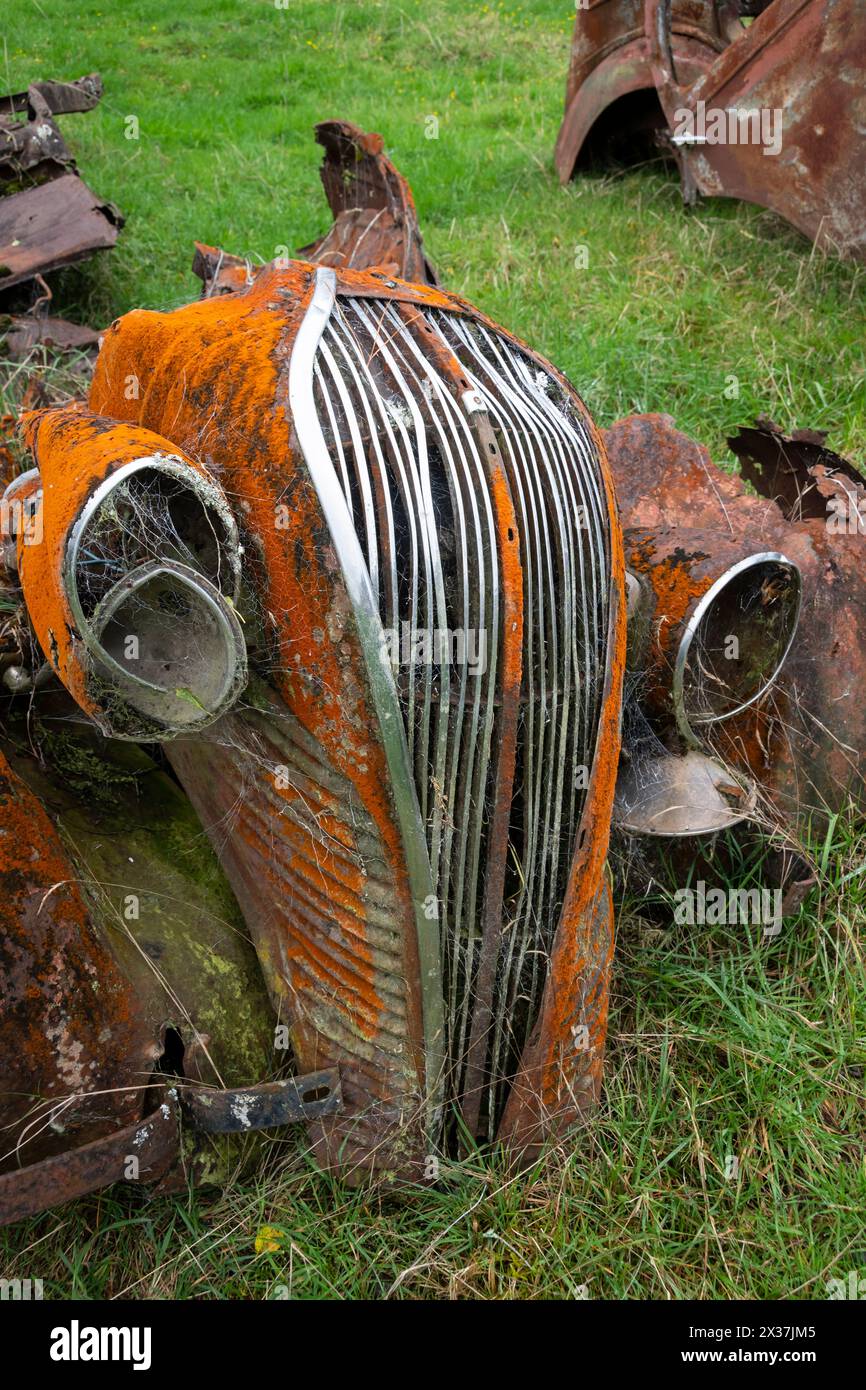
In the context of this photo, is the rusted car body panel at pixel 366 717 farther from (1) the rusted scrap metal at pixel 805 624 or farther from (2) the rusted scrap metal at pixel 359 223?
(2) the rusted scrap metal at pixel 359 223

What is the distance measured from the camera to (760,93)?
5.16 metres

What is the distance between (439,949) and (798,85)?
178 inches

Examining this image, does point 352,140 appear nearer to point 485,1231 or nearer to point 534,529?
point 534,529

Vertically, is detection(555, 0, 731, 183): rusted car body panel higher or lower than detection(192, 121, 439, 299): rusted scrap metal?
higher

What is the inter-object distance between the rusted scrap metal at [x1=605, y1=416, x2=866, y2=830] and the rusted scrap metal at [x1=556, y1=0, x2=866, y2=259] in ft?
7.62

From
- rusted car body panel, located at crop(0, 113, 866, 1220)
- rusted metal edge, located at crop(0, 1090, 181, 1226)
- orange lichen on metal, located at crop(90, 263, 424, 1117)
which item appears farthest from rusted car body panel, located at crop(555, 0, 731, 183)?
rusted metal edge, located at crop(0, 1090, 181, 1226)

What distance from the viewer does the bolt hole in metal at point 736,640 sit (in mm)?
2646

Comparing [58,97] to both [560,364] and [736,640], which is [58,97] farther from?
[736,640]

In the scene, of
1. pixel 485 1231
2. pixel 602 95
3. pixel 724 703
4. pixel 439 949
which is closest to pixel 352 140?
pixel 602 95

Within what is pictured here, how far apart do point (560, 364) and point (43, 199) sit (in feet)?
8.92

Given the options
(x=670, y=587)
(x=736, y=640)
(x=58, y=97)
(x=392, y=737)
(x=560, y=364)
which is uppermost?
(x=58, y=97)

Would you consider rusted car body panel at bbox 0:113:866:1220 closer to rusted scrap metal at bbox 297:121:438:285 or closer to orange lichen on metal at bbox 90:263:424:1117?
orange lichen on metal at bbox 90:263:424:1117

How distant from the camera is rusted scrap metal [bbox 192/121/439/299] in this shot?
13.6 feet

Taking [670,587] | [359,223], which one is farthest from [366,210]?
[670,587]
